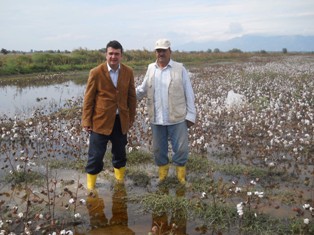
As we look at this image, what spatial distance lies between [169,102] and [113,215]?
172 cm

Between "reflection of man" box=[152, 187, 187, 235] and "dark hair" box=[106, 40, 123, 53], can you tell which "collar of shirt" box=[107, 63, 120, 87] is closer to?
"dark hair" box=[106, 40, 123, 53]

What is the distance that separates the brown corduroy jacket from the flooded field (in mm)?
984

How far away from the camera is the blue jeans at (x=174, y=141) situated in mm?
→ 5211

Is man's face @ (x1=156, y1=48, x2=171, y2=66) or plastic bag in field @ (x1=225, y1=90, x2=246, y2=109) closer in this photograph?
man's face @ (x1=156, y1=48, x2=171, y2=66)

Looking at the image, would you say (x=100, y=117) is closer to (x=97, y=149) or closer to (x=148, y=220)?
(x=97, y=149)

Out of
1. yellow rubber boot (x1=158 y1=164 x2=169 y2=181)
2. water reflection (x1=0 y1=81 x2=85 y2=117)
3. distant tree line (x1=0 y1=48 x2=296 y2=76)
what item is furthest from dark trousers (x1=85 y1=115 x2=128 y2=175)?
distant tree line (x1=0 y1=48 x2=296 y2=76)

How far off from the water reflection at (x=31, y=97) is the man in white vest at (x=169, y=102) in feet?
22.0

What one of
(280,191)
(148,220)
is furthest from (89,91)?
(280,191)

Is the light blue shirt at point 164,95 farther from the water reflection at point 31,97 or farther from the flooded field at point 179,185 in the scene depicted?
the water reflection at point 31,97

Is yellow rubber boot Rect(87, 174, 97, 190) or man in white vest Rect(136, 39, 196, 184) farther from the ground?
man in white vest Rect(136, 39, 196, 184)

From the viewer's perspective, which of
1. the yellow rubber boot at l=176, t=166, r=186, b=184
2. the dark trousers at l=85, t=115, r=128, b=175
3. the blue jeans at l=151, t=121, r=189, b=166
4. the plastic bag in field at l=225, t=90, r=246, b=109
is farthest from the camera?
the plastic bag in field at l=225, t=90, r=246, b=109

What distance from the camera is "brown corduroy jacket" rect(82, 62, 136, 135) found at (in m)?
4.89

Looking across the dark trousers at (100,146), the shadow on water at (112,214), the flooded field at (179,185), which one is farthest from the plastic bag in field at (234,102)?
the shadow on water at (112,214)

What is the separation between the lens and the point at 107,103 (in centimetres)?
496
